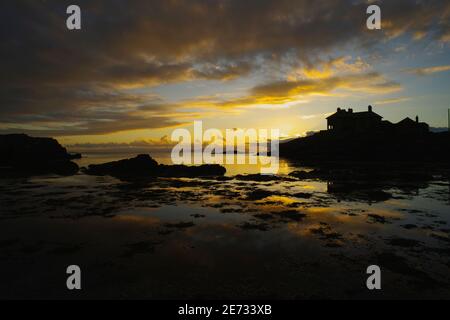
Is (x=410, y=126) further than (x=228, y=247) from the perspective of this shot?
Yes

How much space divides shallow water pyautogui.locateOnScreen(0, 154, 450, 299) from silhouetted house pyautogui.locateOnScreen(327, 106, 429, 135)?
212 feet

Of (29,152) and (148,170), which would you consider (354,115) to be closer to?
(148,170)

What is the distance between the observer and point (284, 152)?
99562 millimetres

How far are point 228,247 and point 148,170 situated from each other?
38.5 meters

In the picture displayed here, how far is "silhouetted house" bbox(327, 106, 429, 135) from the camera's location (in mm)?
75744

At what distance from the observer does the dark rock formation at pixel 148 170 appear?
1726 inches

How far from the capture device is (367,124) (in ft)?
270

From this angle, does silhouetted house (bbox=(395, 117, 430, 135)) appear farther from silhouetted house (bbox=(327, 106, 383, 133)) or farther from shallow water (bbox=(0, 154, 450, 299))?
shallow water (bbox=(0, 154, 450, 299))

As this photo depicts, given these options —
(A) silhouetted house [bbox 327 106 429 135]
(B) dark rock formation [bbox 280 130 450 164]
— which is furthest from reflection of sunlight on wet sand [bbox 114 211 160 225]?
(A) silhouetted house [bbox 327 106 429 135]

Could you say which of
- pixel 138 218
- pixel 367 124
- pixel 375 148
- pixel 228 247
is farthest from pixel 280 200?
pixel 367 124

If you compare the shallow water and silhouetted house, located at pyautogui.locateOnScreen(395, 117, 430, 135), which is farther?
silhouetted house, located at pyautogui.locateOnScreen(395, 117, 430, 135)

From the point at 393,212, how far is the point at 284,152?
83.8 meters
